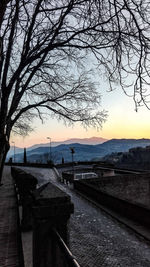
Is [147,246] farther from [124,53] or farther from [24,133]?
[24,133]

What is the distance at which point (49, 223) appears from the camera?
7.29 feet

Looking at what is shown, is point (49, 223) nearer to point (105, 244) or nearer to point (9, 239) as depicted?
point (9, 239)

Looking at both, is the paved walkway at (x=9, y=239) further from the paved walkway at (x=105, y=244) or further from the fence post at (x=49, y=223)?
the fence post at (x=49, y=223)

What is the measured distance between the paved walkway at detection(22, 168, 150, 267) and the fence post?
371 centimetres

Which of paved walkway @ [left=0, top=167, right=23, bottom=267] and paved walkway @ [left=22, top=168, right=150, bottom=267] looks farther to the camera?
paved walkway @ [left=22, top=168, right=150, bottom=267]

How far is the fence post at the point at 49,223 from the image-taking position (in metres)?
2.19

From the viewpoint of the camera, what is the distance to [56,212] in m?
2.23

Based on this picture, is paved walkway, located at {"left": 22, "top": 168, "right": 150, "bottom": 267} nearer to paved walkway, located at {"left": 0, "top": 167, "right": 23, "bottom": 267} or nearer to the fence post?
paved walkway, located at {"left": 0, "top": 167, "right": 23, "bottom": 267}

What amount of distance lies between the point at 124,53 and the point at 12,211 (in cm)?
667

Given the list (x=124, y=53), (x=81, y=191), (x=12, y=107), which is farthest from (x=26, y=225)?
(x=81, y=191)

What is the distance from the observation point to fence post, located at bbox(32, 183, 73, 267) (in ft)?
7.20

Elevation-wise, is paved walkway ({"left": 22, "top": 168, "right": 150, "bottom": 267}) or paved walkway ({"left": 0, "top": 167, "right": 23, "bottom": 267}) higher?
paved walkway ({"left": 0, "top": 167, "right": 23, "bottom": 267})

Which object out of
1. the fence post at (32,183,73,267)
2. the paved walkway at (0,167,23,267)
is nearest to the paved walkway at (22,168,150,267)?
the paved walkway at (0,167,23,267)

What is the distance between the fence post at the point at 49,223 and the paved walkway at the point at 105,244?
371 centimetres
